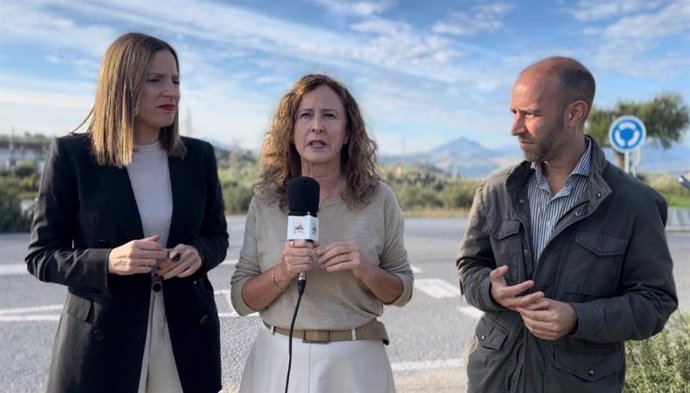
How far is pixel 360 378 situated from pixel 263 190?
824 millimetres

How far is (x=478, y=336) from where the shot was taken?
→ 94.3 inches


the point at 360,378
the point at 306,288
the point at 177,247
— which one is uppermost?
the point at 177,247

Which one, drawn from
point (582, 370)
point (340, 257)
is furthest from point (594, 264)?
point (340, 257)

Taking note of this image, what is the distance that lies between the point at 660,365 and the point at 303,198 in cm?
245

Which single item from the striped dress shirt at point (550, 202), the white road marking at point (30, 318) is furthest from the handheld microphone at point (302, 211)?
the white road marking at point (30, 318)

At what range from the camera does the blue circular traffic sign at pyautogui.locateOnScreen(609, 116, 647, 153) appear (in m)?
12.6

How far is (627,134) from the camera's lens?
505 inches

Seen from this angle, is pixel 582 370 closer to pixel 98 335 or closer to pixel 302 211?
pixel 302 211

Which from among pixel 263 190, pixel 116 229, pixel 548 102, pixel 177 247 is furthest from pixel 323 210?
pixel 548 102

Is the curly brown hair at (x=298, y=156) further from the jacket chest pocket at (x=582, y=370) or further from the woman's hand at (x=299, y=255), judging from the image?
the jacket chest pocket at (x=582, y=370)

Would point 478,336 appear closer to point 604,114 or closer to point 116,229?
point 116,229

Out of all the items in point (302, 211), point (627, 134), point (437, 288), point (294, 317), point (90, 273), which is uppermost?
point (627, 134)

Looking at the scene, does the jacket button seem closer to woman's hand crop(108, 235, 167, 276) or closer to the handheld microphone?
woman's hand crop(108, 235, 167, 276)

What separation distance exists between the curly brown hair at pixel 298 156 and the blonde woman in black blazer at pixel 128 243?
1.02ft
